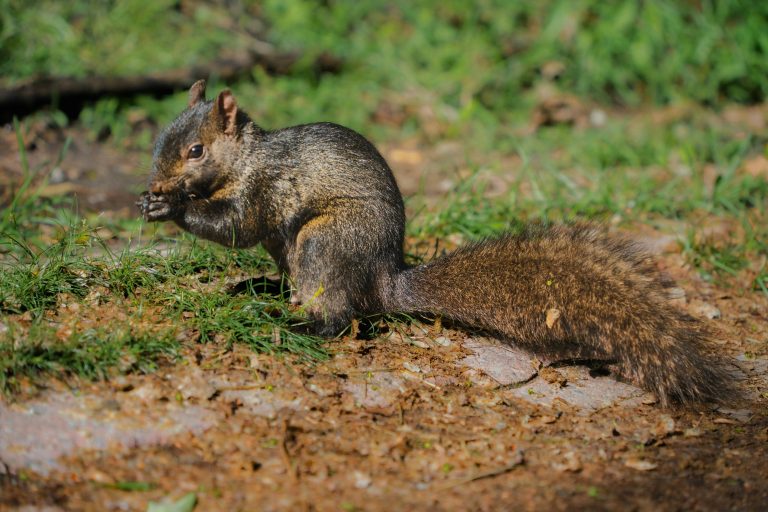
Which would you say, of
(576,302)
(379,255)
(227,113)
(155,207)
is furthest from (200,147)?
(576,302)

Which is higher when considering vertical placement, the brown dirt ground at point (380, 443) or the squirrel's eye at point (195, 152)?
the squirrel's eye at point (195, 152)

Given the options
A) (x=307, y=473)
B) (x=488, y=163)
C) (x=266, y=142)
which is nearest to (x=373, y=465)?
(x=307, y=473)

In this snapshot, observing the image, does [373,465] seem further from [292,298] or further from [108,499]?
[292,298]

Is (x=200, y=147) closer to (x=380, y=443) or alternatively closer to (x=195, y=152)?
(x=195, y=152)

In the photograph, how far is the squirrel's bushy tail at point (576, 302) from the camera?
3154 millimetres

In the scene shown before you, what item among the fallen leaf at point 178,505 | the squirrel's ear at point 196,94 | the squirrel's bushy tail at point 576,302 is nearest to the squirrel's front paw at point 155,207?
the squirrel's ear at point 196,94

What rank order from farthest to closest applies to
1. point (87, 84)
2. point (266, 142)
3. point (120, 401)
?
point (87, 84), point (266, 142), point (120, 401)

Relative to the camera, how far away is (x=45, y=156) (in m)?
5.75

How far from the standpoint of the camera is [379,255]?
11.4 ft

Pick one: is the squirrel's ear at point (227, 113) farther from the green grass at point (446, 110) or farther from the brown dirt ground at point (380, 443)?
the brown dirt ground at point (380, 443)

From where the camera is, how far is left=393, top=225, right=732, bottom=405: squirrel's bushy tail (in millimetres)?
3154

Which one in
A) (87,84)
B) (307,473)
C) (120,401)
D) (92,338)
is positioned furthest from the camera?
(87,84)

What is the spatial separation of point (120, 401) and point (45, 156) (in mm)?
3456

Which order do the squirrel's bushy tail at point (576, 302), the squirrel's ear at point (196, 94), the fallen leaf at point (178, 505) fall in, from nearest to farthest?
the fallen leaf at point (178, 505) < the squirrel's bushy tail at point (576, 302) < the squirrel's ear at point (196, 94)
